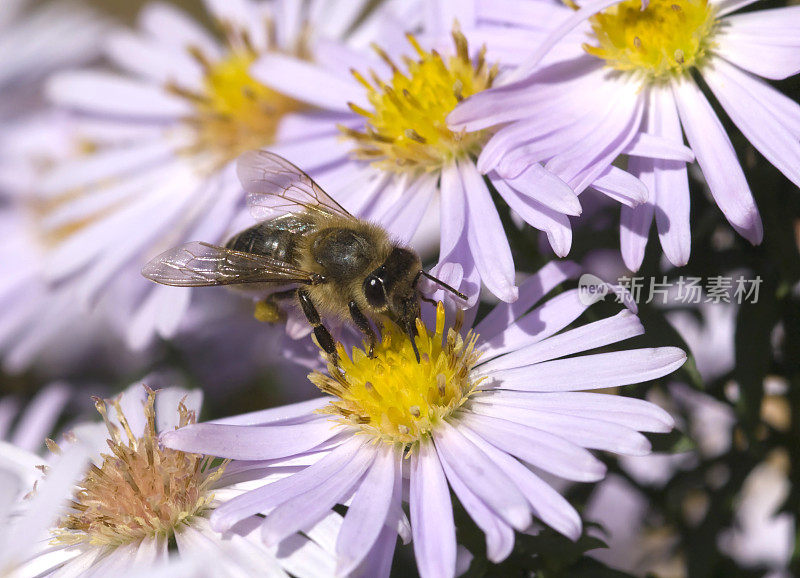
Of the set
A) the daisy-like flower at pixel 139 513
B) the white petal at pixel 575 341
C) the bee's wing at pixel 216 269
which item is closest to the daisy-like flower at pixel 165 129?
the bee's wing at pixel 216 269

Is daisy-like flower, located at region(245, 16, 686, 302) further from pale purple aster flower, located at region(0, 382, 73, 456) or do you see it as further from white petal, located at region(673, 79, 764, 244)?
pale purple aster flower, located at region(0, 382, 73, 456)

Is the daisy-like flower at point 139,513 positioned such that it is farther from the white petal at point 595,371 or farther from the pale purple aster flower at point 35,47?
the pale purple aster flower at point 35,47

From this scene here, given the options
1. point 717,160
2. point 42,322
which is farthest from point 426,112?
point 42,322

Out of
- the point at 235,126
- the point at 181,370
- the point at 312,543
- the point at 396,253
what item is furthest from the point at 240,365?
the point at 312,543

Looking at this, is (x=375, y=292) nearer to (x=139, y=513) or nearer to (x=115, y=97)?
(x=139, y=513)

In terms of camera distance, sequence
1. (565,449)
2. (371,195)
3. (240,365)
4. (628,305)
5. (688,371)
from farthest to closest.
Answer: (240,365) → (371,195) → (688,371) → (628,305) → (565,449)

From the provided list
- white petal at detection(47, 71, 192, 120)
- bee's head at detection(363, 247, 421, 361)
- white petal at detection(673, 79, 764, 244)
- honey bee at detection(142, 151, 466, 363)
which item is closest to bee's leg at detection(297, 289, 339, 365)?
honey bee at detection(142, 151, 466, 363)

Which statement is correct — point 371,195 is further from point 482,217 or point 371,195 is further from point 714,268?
point 714,268
